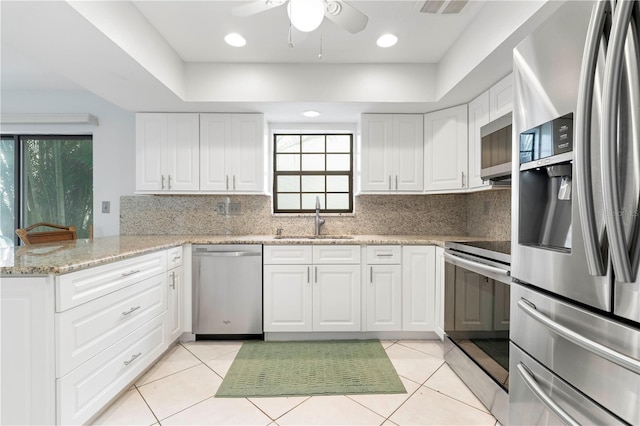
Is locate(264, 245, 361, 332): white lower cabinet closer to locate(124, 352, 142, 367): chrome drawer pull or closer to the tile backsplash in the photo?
the tile backsplash

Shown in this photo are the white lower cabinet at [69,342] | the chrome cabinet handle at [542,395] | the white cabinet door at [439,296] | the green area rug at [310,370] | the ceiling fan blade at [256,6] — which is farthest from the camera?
the white cabinet door at [439,296]

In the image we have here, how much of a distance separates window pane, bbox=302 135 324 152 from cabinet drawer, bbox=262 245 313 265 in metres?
1.37

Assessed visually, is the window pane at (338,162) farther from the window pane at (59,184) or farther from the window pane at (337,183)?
the window pane at (59,184)

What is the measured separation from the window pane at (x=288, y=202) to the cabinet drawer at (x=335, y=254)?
948 mm

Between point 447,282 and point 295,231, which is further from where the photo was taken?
point 295,231

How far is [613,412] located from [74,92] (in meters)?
4.72

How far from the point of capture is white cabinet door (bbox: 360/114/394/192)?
117 inches

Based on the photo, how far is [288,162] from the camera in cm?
354

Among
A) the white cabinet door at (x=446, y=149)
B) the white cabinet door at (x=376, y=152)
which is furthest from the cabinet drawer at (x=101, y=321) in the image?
the white cabinet door at (x=446, y=149)

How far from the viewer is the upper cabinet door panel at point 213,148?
2953mm

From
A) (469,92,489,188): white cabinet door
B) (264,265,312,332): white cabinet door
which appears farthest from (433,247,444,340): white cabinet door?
(264,265,312,332): white cabinet door

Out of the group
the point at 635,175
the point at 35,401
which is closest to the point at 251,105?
the point at 35,401

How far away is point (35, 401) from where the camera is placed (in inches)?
50.9

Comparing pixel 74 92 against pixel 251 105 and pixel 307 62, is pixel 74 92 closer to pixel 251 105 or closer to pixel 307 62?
pixel 251 105
